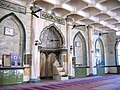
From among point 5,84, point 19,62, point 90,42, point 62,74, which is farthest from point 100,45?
point 5,84

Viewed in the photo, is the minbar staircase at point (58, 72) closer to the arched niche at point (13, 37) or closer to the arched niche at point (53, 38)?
the arched niche at point (53, 38)

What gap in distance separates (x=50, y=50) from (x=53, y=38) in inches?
35.2

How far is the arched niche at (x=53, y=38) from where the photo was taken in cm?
1138

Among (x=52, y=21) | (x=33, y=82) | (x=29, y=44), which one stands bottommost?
(x=33, y=82)

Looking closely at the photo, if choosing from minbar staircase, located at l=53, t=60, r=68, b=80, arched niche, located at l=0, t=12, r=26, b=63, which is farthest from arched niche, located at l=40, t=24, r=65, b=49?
arched niche, located at l=0, t=12, r=26, b=63

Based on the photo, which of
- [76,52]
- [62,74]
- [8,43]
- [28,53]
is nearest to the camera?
[8,43]

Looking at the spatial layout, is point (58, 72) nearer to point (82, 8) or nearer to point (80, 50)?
point (80, 50)

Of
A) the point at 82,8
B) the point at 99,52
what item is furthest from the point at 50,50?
the point at 99,52

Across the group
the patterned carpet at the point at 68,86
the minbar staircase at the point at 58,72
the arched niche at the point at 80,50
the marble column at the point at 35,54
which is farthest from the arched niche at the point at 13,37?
the arched niche at the point at 80,50

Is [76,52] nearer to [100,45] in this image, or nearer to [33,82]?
[100,45]

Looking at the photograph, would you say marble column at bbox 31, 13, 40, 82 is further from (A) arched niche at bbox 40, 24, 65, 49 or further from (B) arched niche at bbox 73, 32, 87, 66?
(B) arched niche at bbox 73, 32, 87, 66

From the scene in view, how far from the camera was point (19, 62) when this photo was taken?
8.68 metres

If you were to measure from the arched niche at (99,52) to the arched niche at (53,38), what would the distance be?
468 centimetres

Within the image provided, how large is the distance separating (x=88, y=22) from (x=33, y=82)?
6.91 metres
